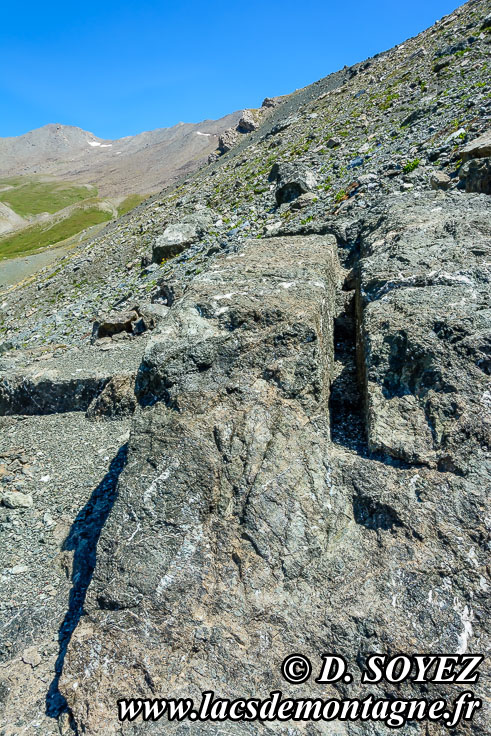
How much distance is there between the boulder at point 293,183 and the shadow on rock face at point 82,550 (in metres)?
16.6

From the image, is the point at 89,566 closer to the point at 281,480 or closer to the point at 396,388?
the point at 281,480

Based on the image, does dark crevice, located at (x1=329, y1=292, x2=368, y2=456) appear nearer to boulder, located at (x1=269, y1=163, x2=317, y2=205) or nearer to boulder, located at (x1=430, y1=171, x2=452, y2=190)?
boulder, located at (x1=430, y1=171, x2=452, y2=190)

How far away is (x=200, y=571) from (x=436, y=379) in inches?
138

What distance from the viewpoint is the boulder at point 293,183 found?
21.4 meters

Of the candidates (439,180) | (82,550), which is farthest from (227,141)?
(82,550)

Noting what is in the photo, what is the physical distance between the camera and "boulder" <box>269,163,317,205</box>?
21406mm

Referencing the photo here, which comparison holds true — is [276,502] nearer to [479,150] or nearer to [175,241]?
[479,150]

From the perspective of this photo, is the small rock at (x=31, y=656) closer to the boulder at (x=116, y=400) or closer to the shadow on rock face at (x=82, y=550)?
the shadow on rock face at (x=82, y=550)

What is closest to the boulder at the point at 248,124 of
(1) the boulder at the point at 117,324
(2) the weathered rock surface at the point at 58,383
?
(1) the boulder at the point at 117,324

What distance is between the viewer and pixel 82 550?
7.46 metres

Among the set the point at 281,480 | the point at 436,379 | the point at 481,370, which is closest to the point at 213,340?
the point at 281,480

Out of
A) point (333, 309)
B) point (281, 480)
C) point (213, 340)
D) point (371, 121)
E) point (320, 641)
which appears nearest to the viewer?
point (320, 641)

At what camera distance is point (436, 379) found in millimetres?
5246

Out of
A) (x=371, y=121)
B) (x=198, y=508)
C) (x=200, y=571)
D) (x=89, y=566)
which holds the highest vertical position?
(x=371, y=121)
